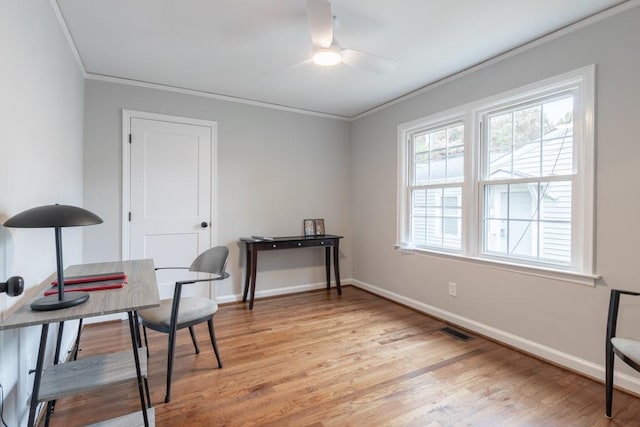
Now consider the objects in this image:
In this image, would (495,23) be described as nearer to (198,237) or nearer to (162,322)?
(162,322)

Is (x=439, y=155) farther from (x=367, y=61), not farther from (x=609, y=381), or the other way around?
(x=609, y=381)

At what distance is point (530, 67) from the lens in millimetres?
2529

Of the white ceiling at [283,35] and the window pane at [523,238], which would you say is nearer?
the white ceiling at [283,35]

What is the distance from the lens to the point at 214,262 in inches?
99.3

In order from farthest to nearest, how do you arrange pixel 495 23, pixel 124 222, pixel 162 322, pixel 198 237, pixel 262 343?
pixel 198 237, pixel 124 222, pixel 262 343, pixel 495 23, pixel 162 322

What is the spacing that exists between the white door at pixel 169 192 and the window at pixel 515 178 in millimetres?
2426

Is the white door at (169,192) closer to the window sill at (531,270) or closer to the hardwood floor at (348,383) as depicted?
the hardwood floor at (348,383)

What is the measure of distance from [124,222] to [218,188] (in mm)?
1022

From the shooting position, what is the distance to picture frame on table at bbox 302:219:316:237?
14.1 ft

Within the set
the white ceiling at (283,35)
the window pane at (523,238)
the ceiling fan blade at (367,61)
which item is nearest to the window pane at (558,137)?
the window pane at (523,238)

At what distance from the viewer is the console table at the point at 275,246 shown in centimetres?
365

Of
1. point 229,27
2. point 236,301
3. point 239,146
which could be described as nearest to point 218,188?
point 239,146

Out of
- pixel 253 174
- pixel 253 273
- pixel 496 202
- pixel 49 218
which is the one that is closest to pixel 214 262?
pixel 253 273

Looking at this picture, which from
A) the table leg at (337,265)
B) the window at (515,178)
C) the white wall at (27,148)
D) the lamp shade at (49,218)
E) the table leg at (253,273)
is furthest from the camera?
the table leg at (337,265)
